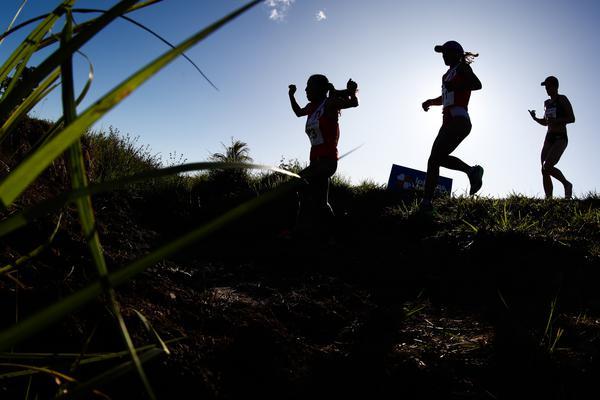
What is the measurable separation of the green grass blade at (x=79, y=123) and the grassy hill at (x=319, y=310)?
0.17 meters

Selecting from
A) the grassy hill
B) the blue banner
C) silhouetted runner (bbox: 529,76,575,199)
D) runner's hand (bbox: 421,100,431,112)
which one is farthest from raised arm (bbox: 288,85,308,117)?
silhouetted runner (bbox: 529,76,575,199)

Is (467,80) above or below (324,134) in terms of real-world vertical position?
above

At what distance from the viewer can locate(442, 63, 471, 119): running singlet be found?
3.72 metres

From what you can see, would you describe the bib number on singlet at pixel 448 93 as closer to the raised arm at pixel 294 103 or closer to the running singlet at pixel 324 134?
the running singlet at pixel 324 134

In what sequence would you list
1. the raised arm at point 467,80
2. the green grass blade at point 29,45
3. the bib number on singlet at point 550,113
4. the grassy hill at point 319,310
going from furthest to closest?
1. the bib number on singlet at point 550,113
2. the raised arm at point 467,80
3. the grassy hill at point 319,310
4. the green grass blade at point 29,45

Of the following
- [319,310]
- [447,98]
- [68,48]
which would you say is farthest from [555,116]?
[68,48]

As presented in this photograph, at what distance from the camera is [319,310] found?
64.4 inches

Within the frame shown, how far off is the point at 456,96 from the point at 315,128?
1426 mm

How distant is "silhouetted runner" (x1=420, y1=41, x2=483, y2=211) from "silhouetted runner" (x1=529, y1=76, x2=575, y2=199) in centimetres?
271

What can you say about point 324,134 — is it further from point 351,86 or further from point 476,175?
point 476,175

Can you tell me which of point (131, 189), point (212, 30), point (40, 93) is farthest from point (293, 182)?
point (131, 189)

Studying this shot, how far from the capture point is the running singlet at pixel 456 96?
372 centimetres

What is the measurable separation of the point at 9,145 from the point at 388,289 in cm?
306

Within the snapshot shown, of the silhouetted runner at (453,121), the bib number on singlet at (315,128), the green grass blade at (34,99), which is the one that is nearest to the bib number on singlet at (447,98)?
the silhouetted runner at (453,121)
